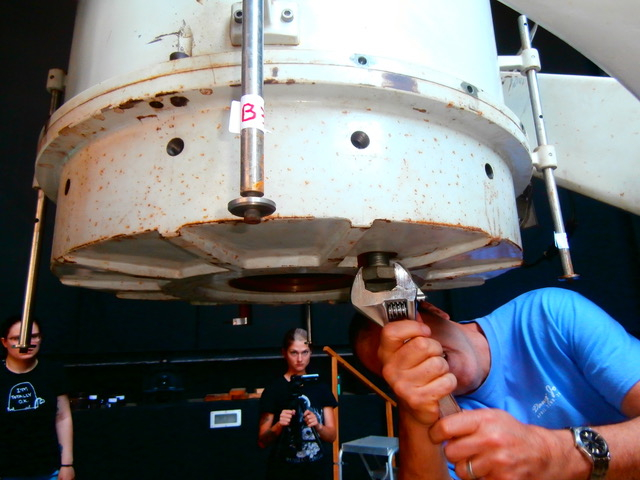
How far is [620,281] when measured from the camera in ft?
10.1

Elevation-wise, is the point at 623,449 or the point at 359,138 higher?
the point at 359,138

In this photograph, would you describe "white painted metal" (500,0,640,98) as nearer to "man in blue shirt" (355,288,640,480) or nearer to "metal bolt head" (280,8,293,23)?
"metal bolt head" (280,8,293,23)

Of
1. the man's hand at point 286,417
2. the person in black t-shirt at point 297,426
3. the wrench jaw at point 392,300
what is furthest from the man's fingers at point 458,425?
the man's hand at point 286,417

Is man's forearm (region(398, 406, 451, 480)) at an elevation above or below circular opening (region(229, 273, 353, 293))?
below

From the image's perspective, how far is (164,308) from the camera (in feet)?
10.2

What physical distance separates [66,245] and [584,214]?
3385mm

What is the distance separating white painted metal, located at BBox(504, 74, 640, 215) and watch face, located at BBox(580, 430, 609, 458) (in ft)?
1.47

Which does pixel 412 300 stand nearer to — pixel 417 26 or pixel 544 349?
pixel 417 26

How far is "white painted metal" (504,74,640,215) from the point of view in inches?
33.5

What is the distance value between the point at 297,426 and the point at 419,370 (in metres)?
1.44

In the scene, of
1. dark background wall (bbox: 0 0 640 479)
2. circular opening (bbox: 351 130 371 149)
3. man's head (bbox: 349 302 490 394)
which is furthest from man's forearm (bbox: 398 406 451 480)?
dark background wall (bbox: 0 0 640 479)

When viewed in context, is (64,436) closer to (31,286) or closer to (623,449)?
(31,286)

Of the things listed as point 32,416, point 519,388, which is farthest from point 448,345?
point 32,416

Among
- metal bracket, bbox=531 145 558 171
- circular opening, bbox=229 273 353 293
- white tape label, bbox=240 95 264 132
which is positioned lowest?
circular opening, bbox=229 273 353 293
